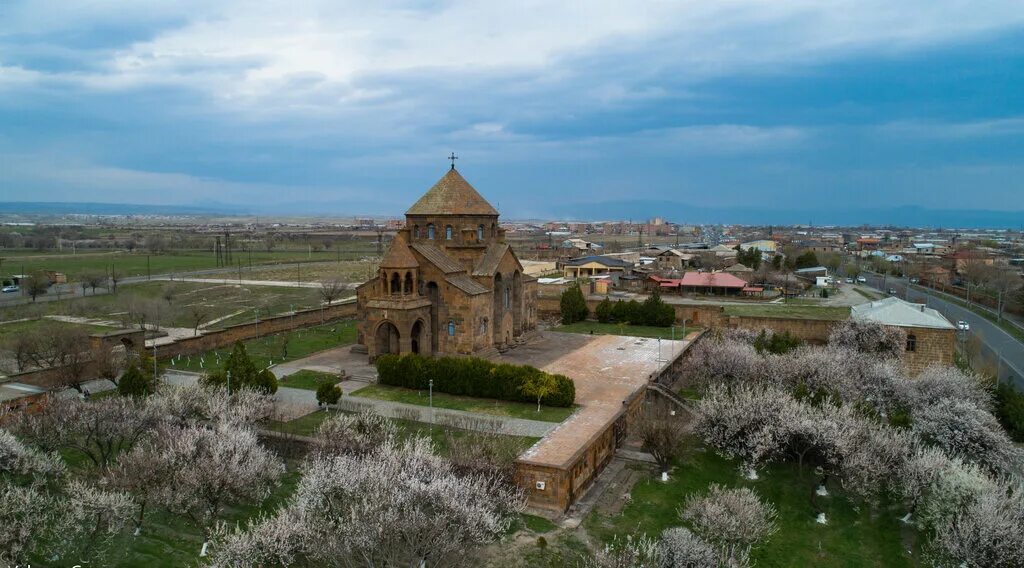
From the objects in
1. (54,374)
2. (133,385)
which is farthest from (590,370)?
(54,374)

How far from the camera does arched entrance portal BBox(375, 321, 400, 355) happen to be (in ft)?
98.1

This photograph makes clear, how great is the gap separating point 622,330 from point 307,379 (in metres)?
20.5

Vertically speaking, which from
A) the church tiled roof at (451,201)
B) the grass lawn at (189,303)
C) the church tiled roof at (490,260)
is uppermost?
the church tiled roof at (451,201)

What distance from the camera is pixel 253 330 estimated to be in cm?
3472

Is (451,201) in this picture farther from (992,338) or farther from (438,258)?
(992,338)

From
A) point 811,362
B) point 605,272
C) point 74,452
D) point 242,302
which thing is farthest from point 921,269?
point 74,452

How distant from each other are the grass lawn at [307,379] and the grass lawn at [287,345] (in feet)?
8.84

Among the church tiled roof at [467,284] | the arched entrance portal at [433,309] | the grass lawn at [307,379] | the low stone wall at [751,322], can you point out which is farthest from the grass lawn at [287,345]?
the low stone wall at [751,322]

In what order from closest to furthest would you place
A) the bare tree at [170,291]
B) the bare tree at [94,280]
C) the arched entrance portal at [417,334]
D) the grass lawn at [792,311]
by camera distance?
the arched entrance portal at [417,334] < the grass lawn at [792,311] < the bare tree at [170,291] < the bare tree at [94,280]

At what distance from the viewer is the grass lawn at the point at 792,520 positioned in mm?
15477

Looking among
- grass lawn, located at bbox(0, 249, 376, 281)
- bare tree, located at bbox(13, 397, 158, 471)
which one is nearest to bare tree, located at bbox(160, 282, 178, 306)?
grass lawn, located at bbox(0, 249, 376, 281)

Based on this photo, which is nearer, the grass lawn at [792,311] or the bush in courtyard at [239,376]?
the bush in courtyard at [239,376]

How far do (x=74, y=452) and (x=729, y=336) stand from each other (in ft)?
101

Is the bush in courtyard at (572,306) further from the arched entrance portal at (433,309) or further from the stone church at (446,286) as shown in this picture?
the arched entrance portal at (433,309)
